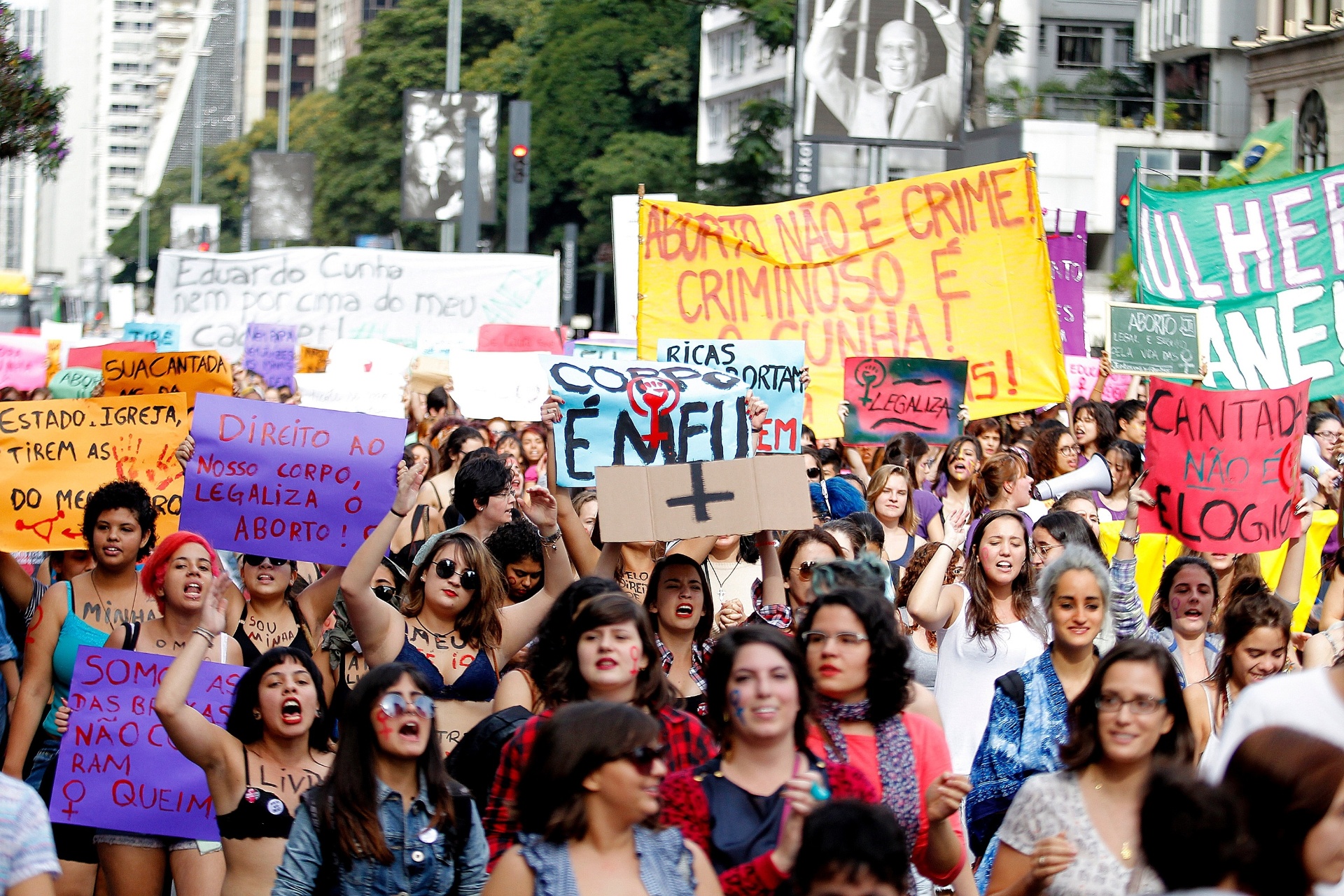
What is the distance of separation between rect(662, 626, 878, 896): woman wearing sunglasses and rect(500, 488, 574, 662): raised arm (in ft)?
5.18

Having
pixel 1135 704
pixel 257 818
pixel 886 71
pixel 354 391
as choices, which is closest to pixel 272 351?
pixel 354 391

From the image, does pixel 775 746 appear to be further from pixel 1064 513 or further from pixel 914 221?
pixel 914 221

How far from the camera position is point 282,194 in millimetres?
33000

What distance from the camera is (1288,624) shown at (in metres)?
4.99

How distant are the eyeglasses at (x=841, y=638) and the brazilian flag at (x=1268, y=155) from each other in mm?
21260

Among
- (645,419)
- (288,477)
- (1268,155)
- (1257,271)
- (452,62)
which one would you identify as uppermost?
(452,62)

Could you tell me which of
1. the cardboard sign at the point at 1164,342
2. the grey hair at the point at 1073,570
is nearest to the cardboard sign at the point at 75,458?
the grey hair at the point at 1073,570

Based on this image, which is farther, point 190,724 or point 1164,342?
point 1164,342

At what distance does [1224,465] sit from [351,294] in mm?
13306

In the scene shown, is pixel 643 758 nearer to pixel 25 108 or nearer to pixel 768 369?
pixel 768 369

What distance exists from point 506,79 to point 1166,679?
65.7 meters

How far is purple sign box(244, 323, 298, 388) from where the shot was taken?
17.7 meters

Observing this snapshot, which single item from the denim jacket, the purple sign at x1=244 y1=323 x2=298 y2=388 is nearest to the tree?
the denim jacket

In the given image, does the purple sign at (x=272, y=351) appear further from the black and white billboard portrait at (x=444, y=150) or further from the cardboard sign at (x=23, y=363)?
the cardboard sign at (x=23, y=363)
